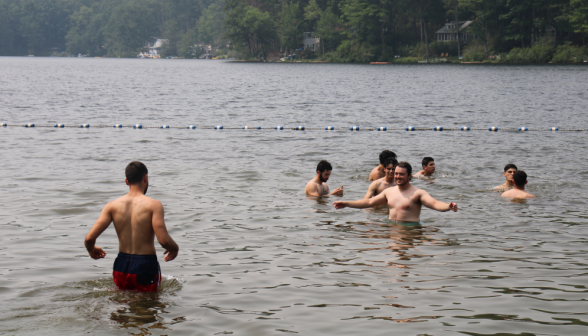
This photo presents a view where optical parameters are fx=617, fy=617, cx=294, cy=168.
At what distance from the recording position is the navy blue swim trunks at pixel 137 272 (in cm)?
735

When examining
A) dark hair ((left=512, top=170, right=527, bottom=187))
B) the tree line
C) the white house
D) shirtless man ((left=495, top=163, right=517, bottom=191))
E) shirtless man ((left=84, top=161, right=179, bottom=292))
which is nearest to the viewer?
shirtless man ((left=84, top=161, right=179, bottom=292))

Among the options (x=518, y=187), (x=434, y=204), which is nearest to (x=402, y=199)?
(x=434, y=204)

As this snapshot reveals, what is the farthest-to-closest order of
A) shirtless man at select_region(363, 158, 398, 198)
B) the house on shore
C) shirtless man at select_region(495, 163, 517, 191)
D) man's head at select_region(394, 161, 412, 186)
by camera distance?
the house on shore
shirtless man at select_region(495, 163, 517, 191)
shirtless man at select_region(363, 158, 398, 198)
man's head at select_region(394, 161, 412, 186)

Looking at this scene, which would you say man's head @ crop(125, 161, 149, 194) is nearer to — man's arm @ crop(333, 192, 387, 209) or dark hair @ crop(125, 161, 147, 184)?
dark hair @ crop(125, 161, 147, 184)

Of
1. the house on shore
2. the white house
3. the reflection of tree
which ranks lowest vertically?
the reflection of tree

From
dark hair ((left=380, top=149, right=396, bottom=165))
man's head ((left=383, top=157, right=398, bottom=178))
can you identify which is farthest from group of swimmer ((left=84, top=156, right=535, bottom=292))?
dark hair ((left=380, top=149, right=396, bottom=165))

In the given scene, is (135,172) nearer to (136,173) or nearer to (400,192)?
(136,173)

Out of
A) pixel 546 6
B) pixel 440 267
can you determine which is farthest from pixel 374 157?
pixel 546 6

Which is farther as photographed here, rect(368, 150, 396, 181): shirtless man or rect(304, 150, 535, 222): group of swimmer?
rect(368, 150, 396, 181): shirtless man

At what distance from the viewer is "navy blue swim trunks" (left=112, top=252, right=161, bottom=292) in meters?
7.35

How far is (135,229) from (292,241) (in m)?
3.93

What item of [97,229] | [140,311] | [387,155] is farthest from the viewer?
[387,155]

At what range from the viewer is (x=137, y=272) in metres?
7.39

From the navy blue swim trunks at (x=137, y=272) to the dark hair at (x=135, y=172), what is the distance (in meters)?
0.89
